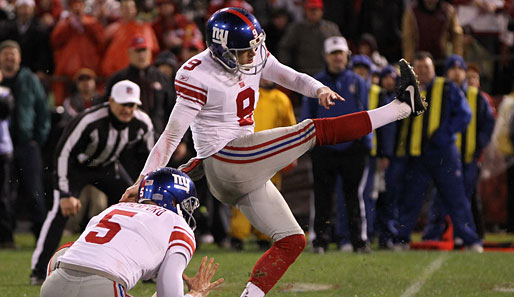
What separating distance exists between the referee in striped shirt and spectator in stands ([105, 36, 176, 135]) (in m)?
1.62

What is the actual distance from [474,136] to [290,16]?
356cm

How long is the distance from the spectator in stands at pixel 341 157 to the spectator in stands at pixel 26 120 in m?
2.95

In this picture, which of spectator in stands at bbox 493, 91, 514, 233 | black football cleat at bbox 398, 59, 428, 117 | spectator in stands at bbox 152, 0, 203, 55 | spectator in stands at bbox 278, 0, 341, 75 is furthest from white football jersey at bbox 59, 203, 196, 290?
spectator in stands at bbox 152, 0, 203, 55

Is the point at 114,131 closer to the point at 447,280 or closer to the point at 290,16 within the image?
the point at 447,280

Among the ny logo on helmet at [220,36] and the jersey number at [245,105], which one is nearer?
the ny logo on helmet at [220,36]

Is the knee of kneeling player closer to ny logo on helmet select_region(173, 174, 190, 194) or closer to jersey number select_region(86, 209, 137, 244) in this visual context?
ny logo on helmet select_region(173, 174, 190, 194)

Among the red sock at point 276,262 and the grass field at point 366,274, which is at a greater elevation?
the red sock at point 276,262

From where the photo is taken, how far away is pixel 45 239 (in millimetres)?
6840

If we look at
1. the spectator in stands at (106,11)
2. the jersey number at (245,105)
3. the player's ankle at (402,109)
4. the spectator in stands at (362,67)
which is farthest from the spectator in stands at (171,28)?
the player's ankle at (402,109)

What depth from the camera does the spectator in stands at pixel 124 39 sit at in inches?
431

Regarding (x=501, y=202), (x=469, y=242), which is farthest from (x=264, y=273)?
(x=501, y=202)

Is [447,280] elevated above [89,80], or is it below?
below

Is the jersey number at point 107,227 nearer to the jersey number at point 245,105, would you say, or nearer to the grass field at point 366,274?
the jersey number at point 245,105

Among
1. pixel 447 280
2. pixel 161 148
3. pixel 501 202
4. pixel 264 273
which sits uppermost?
pixel 161 148
